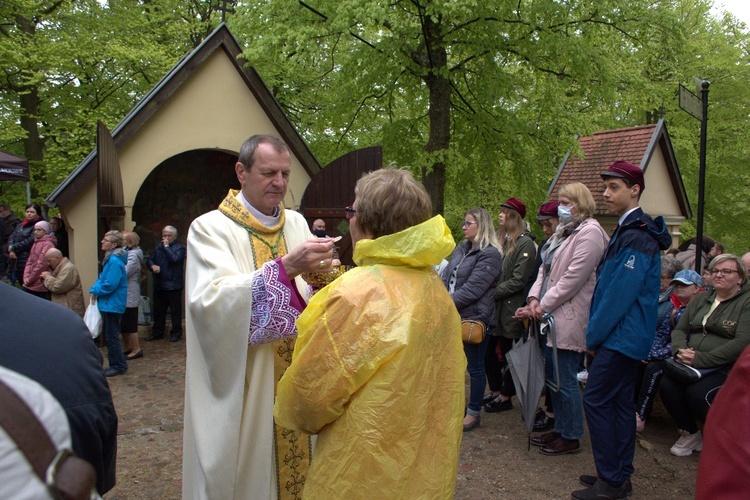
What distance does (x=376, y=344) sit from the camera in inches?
73.7

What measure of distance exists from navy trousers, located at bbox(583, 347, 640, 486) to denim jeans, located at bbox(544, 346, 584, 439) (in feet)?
2.29

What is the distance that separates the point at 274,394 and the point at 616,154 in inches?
696

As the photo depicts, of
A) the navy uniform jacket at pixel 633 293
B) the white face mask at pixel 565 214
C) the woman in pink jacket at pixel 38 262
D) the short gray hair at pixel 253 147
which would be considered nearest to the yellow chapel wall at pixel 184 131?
the woman in pink jacket at pixel 38 262

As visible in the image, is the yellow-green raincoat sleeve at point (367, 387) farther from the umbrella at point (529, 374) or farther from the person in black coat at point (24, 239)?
the person in black coat at point (24, 239)

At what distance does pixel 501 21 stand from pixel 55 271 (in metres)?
6.73

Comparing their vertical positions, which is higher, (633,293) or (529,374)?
(633,293)

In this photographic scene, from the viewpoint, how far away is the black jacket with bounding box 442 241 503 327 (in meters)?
5.14

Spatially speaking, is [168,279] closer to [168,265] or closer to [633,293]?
[168,265]

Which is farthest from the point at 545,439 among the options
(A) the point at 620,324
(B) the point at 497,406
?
(A) the point at 620,324

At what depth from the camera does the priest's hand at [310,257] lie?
7.91 feet

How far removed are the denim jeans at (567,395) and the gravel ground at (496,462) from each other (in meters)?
0.22

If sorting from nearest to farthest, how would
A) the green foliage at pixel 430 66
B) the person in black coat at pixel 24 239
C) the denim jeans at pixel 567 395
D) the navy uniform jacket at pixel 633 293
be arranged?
the navy uniform jacket at pixel 633 293
the denim jeans at pixel 567 395
the green foliage at pixel 430 66
the person in black coat at pixel 24 239

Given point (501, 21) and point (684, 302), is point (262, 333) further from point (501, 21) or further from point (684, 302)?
point (501, 21)

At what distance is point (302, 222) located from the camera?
3.20 meters
